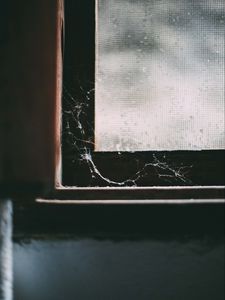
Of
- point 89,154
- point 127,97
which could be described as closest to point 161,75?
point 127,97

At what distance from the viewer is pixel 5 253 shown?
2.30 feet

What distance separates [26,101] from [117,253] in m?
0.33

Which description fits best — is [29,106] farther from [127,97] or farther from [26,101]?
[127,97]

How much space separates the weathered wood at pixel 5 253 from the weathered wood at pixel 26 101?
0.10m

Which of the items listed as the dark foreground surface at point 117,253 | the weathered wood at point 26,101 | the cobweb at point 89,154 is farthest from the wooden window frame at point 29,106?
the cobweb at point 89,154

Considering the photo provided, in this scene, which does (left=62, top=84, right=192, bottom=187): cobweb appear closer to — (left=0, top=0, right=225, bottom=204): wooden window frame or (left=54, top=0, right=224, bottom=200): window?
(left=54, top=0, right=224, bottom=200): window

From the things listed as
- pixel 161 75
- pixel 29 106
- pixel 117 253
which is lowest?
pixel 117 253

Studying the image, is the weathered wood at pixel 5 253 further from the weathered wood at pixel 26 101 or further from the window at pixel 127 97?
the window at pixel 127 97

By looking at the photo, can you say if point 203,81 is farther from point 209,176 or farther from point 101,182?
point 101,182

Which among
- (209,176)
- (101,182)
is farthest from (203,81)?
(101,182)

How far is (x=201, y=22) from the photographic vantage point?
940 millimetres

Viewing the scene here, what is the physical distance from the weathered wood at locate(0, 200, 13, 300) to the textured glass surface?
31cm

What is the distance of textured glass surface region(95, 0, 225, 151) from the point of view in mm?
940

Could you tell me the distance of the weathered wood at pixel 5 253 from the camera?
2.26ft
